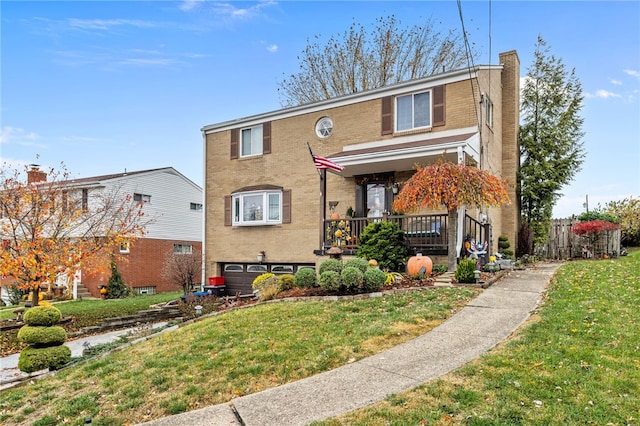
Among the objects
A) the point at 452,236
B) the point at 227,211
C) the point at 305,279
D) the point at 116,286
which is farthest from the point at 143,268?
the point at 452,236

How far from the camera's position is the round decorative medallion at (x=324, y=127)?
54.0 ft

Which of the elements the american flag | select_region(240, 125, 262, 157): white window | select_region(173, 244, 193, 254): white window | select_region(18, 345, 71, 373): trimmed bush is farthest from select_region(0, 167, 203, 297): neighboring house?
select_region(18, 345, 71, 373): trimmed bush

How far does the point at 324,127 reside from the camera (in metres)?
16.6

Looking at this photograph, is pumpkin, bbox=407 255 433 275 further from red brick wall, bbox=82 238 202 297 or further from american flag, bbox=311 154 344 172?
red brick wall, bbox=82 238 202 297

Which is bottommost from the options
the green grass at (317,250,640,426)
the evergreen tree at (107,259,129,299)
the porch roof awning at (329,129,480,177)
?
A: the evergreen tree at (107,259,129,299)

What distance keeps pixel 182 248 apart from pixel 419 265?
21043mm

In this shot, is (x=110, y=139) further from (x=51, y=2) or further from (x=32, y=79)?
(x=51, y=2)

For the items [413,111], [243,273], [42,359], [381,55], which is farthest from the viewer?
[381,55]

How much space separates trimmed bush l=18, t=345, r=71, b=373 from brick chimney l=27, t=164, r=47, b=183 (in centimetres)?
1480

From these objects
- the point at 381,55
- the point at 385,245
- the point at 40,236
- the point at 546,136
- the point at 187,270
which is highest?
the point at 381,55

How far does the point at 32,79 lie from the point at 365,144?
11293 mm

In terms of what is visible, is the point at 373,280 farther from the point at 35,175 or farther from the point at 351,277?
the point at 35,175

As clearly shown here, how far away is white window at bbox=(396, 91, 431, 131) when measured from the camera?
1438cm

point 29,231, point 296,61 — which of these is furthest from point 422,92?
point 296,61
